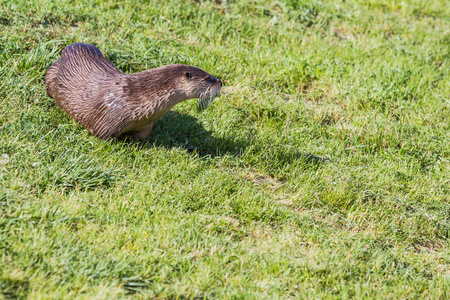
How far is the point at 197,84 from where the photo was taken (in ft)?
13.4

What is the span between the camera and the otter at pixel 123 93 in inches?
157

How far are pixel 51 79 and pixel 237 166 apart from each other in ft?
6.26

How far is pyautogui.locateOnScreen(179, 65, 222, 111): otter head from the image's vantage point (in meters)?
4.04

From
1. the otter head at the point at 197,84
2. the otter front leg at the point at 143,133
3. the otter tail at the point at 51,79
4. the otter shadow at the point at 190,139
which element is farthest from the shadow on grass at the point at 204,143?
the otter tail at the point at 51,79

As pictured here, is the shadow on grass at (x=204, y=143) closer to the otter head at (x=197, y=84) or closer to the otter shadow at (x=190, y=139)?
the otter shadow at (x=190, y=139)

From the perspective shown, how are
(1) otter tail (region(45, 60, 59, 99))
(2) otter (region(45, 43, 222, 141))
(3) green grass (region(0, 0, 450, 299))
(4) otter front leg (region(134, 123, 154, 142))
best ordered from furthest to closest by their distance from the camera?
1. (1) otter tail (region(45, 60, 59, 99))
2. (4) otter front leg (region(134, 123, 154, 142))
3. (2) otter (region(45, 43, 222, 141))
4. (3) green grass (region(0, 0, 450, 299))

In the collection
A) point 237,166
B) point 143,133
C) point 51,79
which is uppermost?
point 51,79

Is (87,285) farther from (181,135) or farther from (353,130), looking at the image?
(353,130)

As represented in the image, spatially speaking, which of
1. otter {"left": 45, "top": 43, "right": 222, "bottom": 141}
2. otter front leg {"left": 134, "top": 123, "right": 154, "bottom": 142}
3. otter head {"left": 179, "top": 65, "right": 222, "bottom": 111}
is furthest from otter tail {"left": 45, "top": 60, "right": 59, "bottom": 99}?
otter head {"left": 179, "top": 65, "right": 222, "bottom": 111}

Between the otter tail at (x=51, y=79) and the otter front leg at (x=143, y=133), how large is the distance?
35.9 inches

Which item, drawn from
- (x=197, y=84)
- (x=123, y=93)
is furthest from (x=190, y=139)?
(x=123, y=93)

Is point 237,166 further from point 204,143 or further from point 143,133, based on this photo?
point 143,133

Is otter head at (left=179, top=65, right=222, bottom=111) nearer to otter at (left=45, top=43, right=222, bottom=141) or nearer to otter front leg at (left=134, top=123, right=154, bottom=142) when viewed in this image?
otter at (left=45, top=43, right=222, bottom=141)

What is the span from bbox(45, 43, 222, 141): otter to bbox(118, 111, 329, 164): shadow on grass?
26 cm
